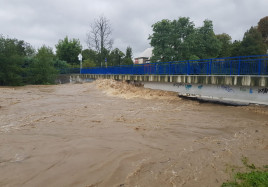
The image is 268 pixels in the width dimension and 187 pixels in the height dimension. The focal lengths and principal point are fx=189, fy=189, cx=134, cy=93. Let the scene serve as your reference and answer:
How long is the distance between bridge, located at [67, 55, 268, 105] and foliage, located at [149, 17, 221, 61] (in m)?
14.4

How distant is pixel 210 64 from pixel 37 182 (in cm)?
1043

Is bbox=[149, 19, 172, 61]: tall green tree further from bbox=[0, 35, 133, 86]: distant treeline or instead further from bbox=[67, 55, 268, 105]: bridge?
bbox=[67, 55, 268, 105]: bridge

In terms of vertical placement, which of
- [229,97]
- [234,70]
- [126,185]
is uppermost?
[234,70]

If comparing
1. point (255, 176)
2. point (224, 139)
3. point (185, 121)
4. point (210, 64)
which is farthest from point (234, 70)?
point (255, 176)

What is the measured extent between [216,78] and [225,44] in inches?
1388

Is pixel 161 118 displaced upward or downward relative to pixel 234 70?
downward

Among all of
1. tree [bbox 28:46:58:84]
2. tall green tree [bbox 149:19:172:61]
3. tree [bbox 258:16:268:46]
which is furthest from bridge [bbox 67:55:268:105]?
tree [bbox 258:16:268:46]

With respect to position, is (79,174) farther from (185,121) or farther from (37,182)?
(185,121)

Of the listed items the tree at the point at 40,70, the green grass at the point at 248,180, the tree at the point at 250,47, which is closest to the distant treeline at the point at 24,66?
the tree at the point at 40,70

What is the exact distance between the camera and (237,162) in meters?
3.68

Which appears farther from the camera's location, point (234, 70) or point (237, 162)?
point (234, 70)

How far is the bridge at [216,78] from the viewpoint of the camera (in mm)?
8906

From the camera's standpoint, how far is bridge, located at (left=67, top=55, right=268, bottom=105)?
8906 mm

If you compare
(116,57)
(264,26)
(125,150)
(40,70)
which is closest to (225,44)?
(264,26)
